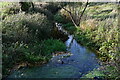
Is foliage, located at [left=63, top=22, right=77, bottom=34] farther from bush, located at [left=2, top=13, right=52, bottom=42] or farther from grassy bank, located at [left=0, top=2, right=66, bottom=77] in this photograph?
bush, located at [left=2, top=13, right=52, bottom=42]

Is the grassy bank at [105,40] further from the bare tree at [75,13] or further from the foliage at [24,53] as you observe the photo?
the foliage at [24,53]

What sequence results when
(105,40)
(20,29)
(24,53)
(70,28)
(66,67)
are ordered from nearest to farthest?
1. (24,53)
2. (66,67)
3. (20,29)
4. (105,40)
5. (70,28)

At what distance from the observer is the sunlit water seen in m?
6.54

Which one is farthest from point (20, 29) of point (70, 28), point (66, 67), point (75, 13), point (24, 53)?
point (75, 13)

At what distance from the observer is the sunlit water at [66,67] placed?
21.5ft

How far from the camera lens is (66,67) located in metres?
7.36

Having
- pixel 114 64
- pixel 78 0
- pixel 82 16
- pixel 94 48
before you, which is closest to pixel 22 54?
pixel 114 64

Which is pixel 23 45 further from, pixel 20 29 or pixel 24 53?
pixel 20 29

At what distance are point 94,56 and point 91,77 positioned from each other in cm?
270

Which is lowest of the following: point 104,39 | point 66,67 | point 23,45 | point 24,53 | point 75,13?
point 66,67

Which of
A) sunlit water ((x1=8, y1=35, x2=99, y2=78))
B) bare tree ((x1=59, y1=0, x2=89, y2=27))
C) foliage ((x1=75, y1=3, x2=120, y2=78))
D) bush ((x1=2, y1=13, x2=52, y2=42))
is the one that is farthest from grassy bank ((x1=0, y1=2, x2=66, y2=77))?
bare tree ((x1=59, y1=0, x2=89, y2=27))

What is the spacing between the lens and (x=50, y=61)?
7926 mm

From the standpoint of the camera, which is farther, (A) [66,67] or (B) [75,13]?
(B) [75,13]

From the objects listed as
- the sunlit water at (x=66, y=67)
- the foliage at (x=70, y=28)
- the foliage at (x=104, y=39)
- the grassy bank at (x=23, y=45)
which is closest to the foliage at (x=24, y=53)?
the grassy bank at (x=23, y=45)
